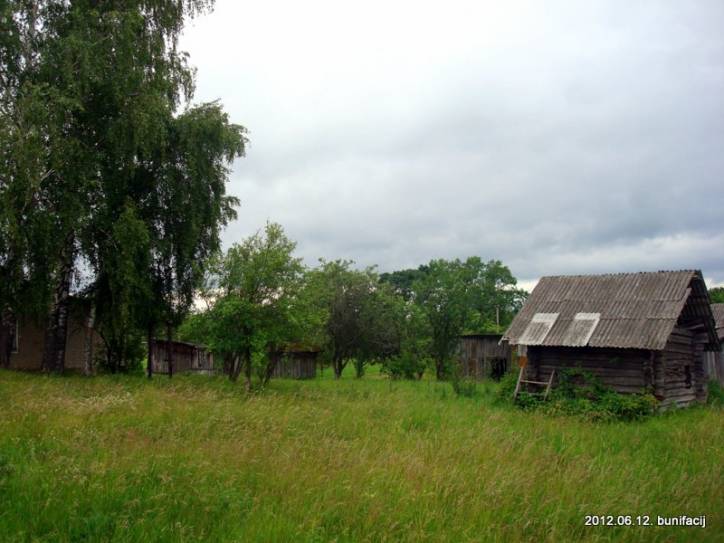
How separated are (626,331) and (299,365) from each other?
23.4 metres

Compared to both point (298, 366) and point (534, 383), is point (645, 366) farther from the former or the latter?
point (298, 366)

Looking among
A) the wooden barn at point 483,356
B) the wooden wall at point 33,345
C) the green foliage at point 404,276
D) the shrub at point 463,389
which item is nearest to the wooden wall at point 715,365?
the wooden barn at point 483,356

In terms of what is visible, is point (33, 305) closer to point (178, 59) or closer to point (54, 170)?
point (54, 170)

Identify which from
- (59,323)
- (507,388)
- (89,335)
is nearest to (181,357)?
(89,335)

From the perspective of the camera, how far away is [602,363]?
59.0 ft

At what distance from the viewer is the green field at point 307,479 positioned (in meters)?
5.66

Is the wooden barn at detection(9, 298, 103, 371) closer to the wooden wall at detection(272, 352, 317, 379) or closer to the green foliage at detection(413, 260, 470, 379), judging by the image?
the wooden wall at detection(272, 352, 317, 379)

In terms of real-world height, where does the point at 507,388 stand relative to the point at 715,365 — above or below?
below

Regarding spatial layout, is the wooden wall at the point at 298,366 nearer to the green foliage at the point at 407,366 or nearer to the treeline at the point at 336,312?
the treeline at the point at 336,312

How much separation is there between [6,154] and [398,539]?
15.5 m

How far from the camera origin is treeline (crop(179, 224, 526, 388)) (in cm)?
1936

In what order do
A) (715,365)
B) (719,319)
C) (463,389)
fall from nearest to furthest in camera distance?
1. (463,389)
2. (715,365)
3. (719,319)

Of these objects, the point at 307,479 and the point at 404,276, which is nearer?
the point at 307,479

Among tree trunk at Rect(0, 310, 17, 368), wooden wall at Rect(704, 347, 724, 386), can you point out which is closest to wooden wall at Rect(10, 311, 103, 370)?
tree trunk at Rect(0, 310, 17, 368)
